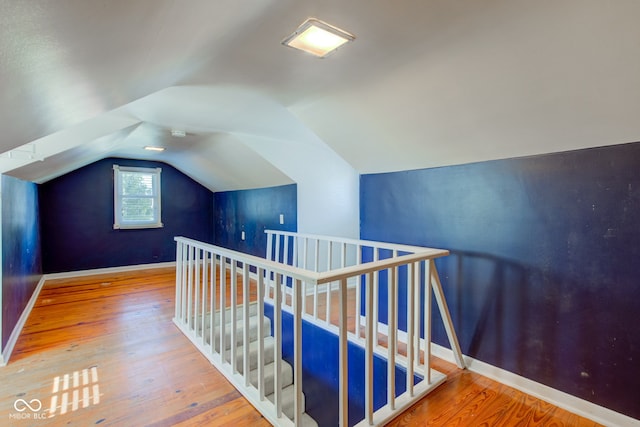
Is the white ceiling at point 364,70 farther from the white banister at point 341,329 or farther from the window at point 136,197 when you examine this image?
the window at point 136,197

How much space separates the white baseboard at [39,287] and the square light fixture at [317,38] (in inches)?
122

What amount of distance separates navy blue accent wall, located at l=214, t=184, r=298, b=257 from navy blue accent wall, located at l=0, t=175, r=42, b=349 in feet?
8.79

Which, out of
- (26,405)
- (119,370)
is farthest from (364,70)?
(26,405)

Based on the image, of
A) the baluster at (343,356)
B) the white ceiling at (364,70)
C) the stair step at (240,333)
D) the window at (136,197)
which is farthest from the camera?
the window at (136,197)

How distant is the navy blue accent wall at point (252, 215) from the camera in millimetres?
4270

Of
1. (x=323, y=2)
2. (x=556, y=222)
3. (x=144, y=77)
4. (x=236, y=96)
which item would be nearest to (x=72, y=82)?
(x=144, y=77)

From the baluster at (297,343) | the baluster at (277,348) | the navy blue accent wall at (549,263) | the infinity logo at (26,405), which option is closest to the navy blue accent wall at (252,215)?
the navy blue accent wall at (549,263)

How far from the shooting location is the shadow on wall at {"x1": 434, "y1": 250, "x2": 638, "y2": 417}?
1.62 metres

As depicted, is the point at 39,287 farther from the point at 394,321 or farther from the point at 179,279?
the point at 394,321

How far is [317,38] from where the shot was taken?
4.64ft

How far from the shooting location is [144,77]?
1496 millimetres

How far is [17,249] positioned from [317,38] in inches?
137

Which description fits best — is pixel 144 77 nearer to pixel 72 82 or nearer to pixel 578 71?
pixel 72 82

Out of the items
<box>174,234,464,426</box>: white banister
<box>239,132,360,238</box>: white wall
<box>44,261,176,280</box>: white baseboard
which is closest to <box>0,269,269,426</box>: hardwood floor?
<box>174,234,464,426</box>: white banister
